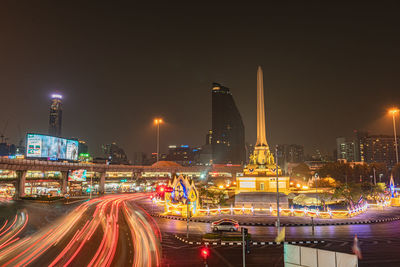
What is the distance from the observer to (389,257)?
18.8m

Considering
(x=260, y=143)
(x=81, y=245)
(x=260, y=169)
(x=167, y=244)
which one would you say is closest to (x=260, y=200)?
(x=260, y=169)

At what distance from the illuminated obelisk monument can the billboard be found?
53507 millimetres

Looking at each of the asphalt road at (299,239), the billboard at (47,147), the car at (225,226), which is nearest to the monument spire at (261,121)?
the asphalt road at (299,239)

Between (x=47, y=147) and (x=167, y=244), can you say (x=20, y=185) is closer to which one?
(x=47, y=147)

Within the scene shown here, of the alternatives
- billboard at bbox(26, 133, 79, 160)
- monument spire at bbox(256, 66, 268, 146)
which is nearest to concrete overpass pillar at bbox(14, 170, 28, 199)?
billboard at bbox(26, 133, 79, 160)

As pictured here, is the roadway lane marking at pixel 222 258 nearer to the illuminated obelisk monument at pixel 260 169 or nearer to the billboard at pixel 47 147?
the illuminated obelisk monument at pixel 260 169

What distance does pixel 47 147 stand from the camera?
78.2 m

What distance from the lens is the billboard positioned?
7519 centimetres

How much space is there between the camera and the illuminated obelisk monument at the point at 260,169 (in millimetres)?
58312

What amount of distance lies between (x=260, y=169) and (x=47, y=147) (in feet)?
191

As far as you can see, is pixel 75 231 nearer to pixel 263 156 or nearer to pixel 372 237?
pixel 372 237

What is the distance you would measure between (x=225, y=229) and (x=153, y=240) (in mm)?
7385

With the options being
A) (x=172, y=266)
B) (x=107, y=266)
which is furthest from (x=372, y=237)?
(x=107, y=266)

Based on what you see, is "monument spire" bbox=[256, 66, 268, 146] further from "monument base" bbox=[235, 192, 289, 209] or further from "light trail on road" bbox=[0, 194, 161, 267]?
"light trail on road" bbox=[0, 194, 161, 267]
